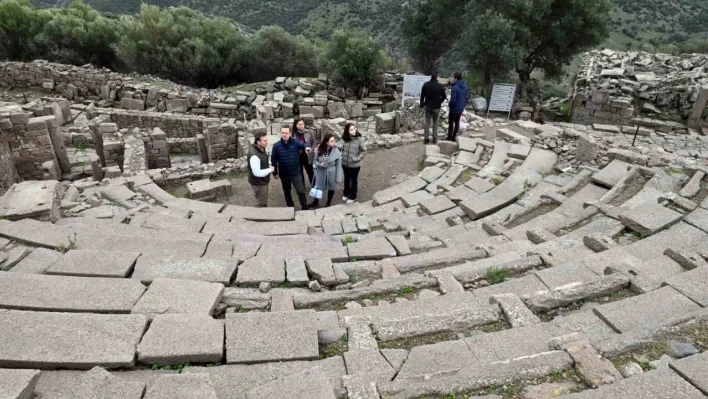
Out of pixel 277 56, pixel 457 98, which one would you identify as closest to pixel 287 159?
pixel 457 98

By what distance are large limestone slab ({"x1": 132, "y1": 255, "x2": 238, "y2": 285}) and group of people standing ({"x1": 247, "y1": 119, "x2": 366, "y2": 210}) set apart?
12.0ft

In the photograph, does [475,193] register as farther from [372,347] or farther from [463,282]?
[372,347]

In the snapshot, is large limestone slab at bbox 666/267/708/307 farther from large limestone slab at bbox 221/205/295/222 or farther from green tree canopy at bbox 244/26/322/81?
green tree canopy at bbox 244/26/322/81

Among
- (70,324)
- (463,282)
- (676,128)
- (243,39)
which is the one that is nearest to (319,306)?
(463,282)

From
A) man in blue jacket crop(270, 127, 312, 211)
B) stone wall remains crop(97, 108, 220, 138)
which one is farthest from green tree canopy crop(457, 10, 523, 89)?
man in blue jacket crop(270, 127, 312, 211)

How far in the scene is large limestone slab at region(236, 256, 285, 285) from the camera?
18.1ft

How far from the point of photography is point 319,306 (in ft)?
16.8

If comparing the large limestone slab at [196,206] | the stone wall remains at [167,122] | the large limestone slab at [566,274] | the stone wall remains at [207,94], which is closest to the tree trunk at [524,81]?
the stone wall remains at [207,94]

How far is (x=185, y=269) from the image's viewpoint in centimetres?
555

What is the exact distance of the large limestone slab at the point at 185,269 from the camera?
212 inches

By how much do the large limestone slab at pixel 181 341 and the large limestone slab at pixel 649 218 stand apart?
20.1ft

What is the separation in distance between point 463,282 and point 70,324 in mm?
4421

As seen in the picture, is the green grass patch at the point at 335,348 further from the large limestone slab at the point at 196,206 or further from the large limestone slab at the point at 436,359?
the large limestone slab at the point at 196,206

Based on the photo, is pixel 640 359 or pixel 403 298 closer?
pixel 640 359
